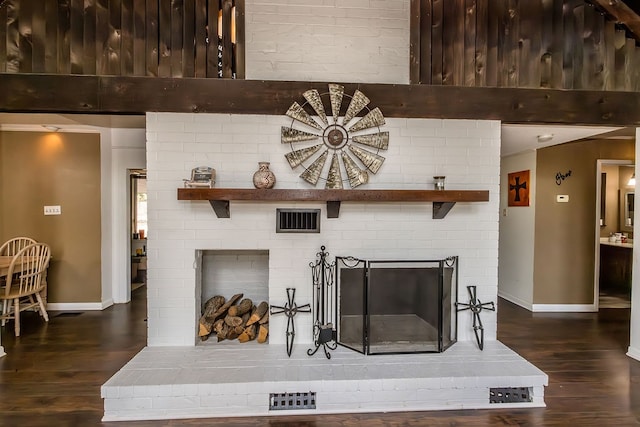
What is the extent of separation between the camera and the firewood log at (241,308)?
2.97m

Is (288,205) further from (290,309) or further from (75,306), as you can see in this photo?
(75,306)

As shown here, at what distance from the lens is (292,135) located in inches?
110

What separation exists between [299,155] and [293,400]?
1766mm

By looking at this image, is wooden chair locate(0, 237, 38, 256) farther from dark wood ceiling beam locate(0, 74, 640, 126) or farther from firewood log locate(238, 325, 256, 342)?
firewood log locate(238, 325, 256, 342)

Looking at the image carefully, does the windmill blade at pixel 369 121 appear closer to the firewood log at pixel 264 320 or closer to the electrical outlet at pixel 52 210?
the firewood log at pixel 264 320

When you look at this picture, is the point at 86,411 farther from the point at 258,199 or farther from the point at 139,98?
the point at 139,98

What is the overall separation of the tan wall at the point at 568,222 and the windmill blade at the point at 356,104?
2.90 meters

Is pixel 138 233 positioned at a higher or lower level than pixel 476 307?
higher

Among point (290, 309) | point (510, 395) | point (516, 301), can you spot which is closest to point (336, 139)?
point (290, 309)

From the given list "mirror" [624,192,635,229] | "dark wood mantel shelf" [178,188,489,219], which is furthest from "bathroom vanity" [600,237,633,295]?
"dark wood mantel shelf" [178,188,489,219]

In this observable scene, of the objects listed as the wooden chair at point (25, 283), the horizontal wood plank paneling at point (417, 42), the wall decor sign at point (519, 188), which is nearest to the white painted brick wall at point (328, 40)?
the horizontal wood plank paneling at point (417, 42)

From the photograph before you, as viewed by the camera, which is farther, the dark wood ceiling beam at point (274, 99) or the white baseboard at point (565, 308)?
the white baseboard at point (565, 308)

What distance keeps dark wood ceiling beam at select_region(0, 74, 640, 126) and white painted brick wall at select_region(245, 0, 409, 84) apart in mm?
126

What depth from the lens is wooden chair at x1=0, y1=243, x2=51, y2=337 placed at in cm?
346
